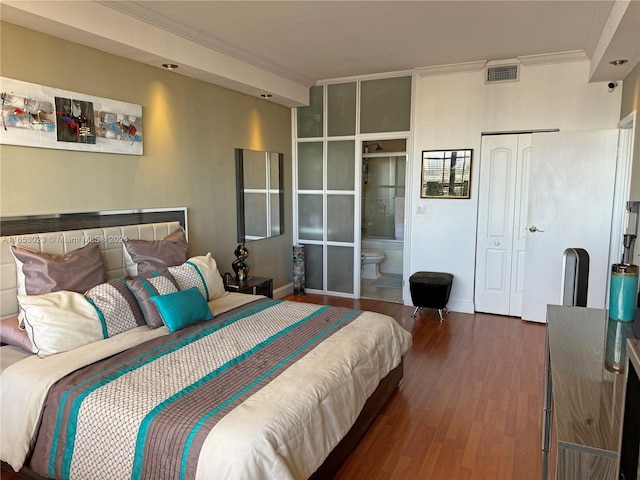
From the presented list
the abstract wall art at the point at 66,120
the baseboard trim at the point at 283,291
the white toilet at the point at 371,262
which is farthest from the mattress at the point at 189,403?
the white toilet at the point at 371,262

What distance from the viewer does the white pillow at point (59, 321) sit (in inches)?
93.8

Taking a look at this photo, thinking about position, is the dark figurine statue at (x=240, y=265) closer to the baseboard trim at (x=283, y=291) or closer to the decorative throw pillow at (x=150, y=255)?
the decorative throw pillow at (x=150, y=255)

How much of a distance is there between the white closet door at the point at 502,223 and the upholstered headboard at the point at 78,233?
3.32 metres

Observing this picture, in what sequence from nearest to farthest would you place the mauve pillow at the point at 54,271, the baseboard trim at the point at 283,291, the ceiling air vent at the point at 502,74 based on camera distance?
1. the mauve pillow at the point at 54,271
2. the ceiling air vent at the point at 502,74
3. the baseboard trim at the point at 283,291

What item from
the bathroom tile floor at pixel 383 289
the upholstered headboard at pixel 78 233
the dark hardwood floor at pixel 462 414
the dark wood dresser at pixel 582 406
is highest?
the upholstered headboard at pixel 78 233

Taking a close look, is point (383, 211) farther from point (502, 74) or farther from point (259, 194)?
point (502, 74)

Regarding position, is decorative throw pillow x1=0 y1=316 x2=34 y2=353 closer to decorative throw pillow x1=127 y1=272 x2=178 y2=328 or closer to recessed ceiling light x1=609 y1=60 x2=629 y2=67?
Answer: decorative throw pillow x1=127 y1=272 x2=178 y2=328

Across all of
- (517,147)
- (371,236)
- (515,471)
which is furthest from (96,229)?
(371,236)

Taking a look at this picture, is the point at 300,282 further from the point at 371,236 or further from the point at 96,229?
the point at 96,229

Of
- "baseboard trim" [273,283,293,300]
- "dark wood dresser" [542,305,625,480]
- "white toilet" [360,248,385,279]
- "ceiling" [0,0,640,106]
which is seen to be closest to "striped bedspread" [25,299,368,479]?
"dark wood dresser" [542,305,625,480]

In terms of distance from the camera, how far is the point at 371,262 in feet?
22.2

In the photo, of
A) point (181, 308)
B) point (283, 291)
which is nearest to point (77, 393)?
point (181, 308)

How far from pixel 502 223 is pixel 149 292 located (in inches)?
149

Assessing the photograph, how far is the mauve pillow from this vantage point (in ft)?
8.71
